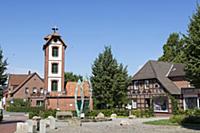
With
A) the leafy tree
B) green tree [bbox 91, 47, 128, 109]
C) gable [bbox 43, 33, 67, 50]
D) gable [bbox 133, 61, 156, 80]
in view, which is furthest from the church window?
the leafy tree

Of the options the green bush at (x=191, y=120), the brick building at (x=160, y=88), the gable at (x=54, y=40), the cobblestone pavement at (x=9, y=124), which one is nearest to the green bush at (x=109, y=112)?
the brick building at (x=160, y=88)

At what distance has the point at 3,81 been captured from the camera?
94.6ft

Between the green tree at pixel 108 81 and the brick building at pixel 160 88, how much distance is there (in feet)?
21.0

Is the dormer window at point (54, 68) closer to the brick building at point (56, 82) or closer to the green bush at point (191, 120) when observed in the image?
the brick building at point (56, 82)

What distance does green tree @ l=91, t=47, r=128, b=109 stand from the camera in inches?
1712

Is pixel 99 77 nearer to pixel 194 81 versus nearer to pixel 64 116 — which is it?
pixel 64 116

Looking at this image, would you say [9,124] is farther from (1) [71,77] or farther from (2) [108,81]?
(1) [71,77]

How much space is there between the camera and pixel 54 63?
54.9 metres

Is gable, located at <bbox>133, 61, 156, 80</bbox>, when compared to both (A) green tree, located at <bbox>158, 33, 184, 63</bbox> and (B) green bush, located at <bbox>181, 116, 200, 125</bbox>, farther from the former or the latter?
(B) green bush, located at <bbox>181, 116, 200, 125</bbox>

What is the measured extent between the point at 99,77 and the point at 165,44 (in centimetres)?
3392

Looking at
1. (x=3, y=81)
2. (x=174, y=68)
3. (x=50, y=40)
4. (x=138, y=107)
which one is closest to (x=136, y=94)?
(x=138, y=107)

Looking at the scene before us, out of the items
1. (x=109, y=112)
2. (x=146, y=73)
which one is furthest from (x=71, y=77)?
(x=109, y=112)

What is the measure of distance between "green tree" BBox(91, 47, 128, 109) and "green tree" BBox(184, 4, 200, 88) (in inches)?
851

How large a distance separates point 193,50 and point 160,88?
1061 inches
